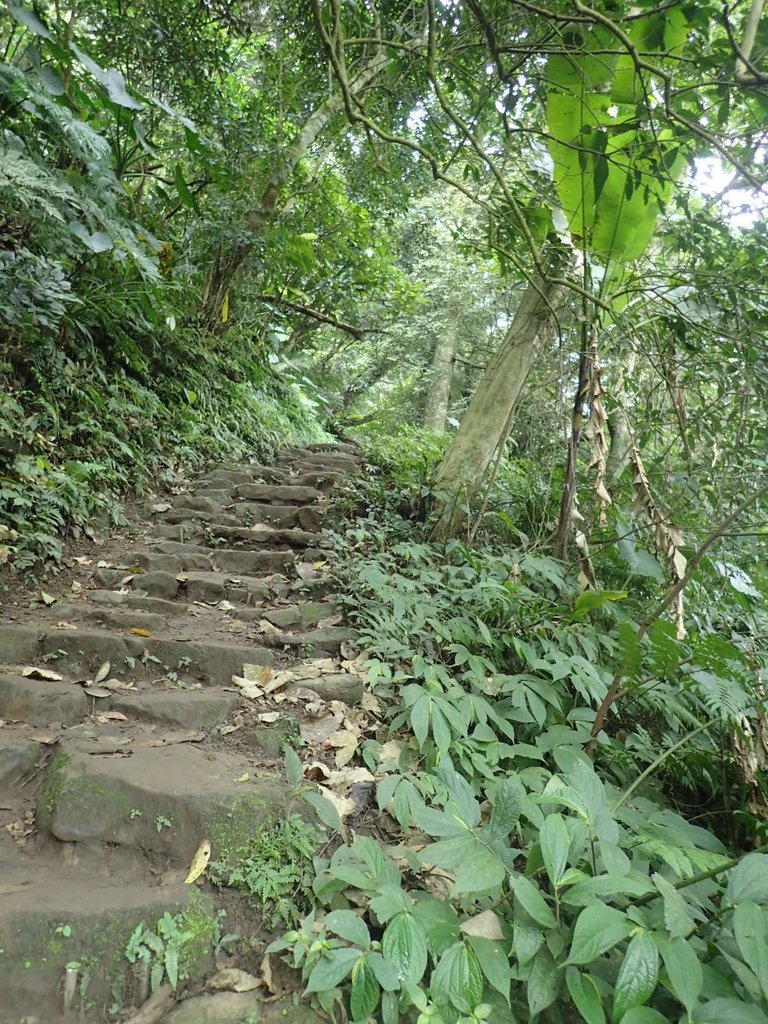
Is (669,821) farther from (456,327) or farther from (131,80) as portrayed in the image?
(456,327)

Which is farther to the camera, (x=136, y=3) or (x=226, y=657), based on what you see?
(x=136, y=3)

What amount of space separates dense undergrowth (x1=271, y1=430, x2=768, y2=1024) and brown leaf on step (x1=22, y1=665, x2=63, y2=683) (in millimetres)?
1516

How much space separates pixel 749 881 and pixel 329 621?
8.20ft

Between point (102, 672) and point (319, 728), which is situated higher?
point (319, 728)

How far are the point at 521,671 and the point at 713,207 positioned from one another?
318 centimetres

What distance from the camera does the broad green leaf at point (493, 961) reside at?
1.43 meters

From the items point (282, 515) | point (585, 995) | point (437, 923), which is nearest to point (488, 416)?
point (282, 515)

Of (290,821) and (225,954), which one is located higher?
(290,821)

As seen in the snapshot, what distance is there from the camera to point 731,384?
356 centimetres

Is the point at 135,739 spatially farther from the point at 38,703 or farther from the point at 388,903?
the point at 388,903

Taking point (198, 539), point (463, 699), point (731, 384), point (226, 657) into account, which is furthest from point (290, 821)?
point (731, 384)

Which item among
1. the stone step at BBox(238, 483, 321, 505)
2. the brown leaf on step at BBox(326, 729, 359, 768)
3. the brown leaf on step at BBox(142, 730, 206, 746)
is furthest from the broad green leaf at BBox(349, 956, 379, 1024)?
the stone step at BBox(238, 483, 321, 505)

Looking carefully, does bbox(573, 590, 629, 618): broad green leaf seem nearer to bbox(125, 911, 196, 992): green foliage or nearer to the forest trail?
the forest trail

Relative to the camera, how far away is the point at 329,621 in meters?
3.61
